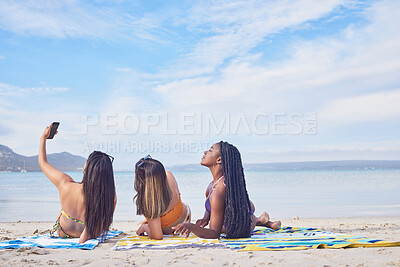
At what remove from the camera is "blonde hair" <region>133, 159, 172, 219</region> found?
17.4 feet

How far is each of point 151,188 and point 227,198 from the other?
100 cm

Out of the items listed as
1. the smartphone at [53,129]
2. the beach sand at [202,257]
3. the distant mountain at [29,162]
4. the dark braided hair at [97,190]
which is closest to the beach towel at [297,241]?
the beach sand at [202,257]

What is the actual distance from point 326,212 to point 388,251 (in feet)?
23.8

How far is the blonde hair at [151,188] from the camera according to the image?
530 centimetres

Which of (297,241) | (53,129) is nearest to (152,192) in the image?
(53,129)

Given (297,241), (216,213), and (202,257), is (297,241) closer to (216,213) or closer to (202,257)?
(216,213)

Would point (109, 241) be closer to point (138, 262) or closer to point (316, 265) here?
point (138, 262)

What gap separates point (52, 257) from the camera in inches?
176

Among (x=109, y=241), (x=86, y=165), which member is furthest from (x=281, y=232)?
(x=86, y=165)

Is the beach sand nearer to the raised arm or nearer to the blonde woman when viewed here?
the blonde woman

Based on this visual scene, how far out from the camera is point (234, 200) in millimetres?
5434

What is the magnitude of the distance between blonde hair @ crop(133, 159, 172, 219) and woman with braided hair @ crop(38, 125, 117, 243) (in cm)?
35

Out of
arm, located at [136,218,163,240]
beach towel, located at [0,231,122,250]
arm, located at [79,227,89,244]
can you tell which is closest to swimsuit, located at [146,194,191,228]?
arm, located at [136,218,163,240]

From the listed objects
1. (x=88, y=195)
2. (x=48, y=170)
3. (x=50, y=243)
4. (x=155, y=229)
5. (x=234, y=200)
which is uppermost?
(x=48, y=170)
